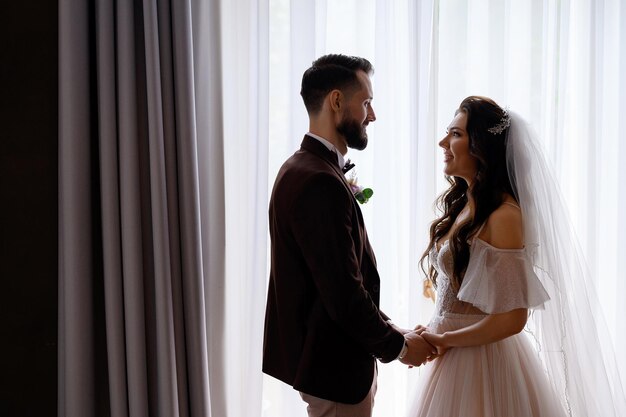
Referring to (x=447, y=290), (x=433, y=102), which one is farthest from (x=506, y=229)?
(x=433, y=102)

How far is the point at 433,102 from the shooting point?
86.8 inches

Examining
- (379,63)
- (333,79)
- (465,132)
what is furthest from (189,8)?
(465,132)

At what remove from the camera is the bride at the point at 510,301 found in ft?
5.27

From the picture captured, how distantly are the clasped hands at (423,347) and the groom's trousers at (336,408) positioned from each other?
0.57ft

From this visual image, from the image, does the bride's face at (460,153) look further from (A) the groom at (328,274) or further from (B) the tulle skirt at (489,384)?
(B) the tulle skirt at (489,384)

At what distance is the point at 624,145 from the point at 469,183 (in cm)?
120

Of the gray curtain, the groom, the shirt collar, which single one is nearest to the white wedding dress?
the groom

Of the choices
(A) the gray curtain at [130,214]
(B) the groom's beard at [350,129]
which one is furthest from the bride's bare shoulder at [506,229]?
(A) the gray curtain at [130,214]

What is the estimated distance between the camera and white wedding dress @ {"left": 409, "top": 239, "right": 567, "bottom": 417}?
1.59 m

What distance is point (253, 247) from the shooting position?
2.04 m

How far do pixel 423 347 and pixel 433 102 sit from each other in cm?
101

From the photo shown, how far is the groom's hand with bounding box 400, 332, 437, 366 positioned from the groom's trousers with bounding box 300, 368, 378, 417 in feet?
0.55

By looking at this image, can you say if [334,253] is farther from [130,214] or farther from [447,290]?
[130,214]

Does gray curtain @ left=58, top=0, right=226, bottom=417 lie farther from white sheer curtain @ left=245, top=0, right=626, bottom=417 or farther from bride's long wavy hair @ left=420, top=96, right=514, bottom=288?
bride's long wavy hair @ left=420, top=96, right=514, bottom=288
